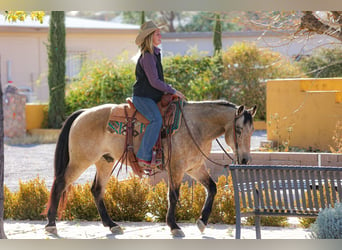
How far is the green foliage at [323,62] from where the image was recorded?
20516 mm

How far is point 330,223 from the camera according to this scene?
19.2 feet

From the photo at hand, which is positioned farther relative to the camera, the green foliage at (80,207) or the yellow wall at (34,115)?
the yellow wall at (34,115)

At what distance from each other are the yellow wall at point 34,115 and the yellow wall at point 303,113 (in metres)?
9.73

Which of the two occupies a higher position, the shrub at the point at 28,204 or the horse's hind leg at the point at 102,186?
the horse's hind leg at the point at 102,186

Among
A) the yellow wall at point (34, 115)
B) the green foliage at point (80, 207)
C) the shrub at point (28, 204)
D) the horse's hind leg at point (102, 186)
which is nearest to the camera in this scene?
the horse's hind leg at point (102, 186)

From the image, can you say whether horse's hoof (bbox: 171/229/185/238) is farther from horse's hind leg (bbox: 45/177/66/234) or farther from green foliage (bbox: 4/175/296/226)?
horse's hind leg (bbox: 45/177/66/234)

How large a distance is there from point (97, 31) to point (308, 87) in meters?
14.3

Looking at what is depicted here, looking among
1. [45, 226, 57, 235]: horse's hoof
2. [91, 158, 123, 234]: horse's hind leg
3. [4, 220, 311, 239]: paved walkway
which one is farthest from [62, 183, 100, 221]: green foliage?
[45, 226, 57, 235]: horse's hoof

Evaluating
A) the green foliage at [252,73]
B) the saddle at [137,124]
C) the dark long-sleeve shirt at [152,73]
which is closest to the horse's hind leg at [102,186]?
the saddle at [137,124]

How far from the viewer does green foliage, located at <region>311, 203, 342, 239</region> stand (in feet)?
19.1

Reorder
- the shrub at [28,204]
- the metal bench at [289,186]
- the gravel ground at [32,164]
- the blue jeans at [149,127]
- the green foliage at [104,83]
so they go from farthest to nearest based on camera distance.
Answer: the green foliage at [104,83] < the gravel ground at [32,164] < the shrub at [28,204] < the blue jeans at [149,127] < the metal bench at [289,186]

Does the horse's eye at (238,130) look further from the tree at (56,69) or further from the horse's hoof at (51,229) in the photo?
the tree at (56,69)

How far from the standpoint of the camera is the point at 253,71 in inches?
806
